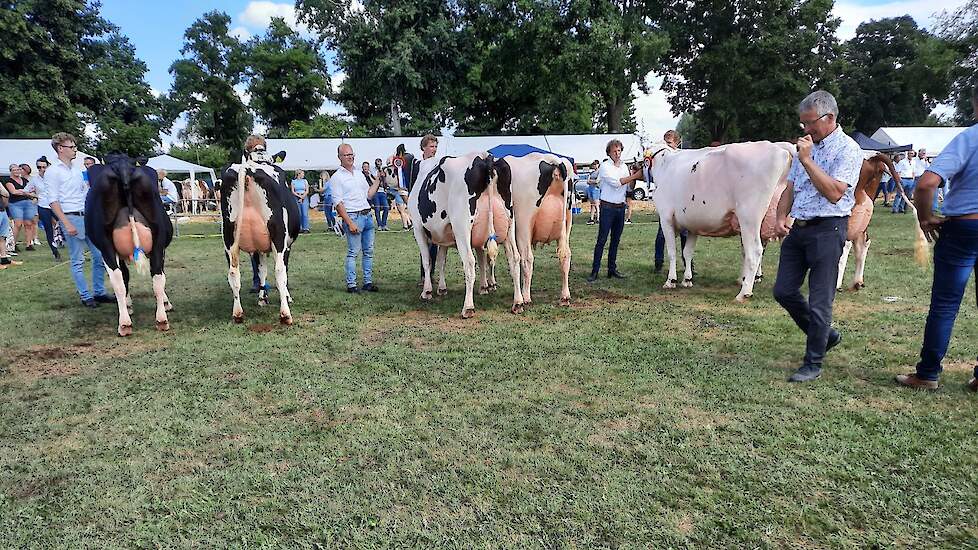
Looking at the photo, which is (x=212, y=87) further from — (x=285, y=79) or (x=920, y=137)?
(x=920, y=137)

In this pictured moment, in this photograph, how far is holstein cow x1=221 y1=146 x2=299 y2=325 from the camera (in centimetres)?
614

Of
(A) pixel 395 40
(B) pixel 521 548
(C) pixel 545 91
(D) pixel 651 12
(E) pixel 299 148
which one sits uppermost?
(D) pixel 651 12

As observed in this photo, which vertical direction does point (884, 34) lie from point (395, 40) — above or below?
above

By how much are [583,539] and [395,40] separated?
37770 mm

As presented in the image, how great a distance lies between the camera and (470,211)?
648 centimetres

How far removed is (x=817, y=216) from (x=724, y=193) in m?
3.15

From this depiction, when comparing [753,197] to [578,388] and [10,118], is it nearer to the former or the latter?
[578,388]

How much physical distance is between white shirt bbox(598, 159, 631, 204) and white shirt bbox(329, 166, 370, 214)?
3582 mm

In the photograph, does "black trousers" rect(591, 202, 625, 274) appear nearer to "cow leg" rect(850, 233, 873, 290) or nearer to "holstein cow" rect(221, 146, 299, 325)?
"cow leg" rect(850, 233, 873, 290)

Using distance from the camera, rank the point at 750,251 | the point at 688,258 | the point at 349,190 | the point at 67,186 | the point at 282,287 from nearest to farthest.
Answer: the point at 282,287
the point at 750,251
the point at 67,186
the point at 349,190
the point at 688,258

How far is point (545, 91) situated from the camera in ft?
110

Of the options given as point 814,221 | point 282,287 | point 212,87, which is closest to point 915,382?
point 814,221

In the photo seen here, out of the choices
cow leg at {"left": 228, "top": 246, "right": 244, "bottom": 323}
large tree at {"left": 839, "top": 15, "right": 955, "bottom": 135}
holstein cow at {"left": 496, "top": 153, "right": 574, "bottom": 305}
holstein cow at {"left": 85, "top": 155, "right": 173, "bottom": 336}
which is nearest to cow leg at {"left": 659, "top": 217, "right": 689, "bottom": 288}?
holstein cow at {"left": 496, "top": 153, "right": 574, "bottom": 305}

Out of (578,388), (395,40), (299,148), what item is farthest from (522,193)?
(395,40)
